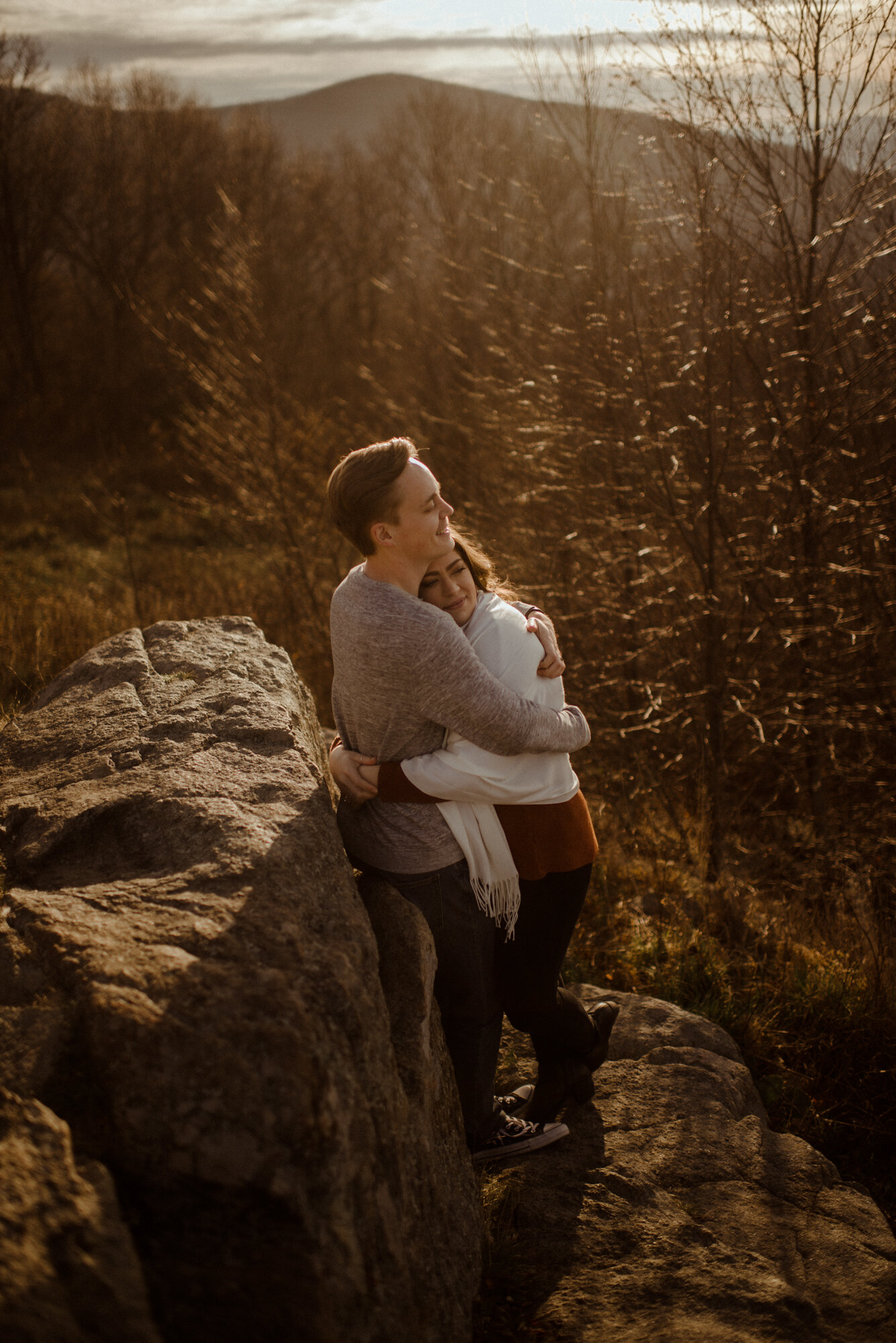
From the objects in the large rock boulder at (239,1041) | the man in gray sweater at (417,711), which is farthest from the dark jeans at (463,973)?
the large rock boulder at (239,1041)

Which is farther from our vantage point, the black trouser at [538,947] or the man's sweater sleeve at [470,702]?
the black trouser at [538,947]

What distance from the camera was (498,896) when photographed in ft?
8.11

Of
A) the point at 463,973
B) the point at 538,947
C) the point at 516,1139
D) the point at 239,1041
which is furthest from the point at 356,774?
the point at 516,1139

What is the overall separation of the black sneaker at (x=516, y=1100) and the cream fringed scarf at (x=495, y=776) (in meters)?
0.76

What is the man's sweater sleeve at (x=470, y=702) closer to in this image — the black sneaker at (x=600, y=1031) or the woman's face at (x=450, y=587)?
the woman's face at (x=450, y=587)

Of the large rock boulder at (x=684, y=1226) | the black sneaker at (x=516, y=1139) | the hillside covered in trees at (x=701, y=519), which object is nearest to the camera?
the large rock boulder at (x=684, y=1226)

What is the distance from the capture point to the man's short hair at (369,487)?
2.38 m

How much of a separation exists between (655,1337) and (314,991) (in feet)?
4.03

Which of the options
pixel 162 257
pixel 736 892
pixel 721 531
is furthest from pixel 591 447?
pixel 162 257

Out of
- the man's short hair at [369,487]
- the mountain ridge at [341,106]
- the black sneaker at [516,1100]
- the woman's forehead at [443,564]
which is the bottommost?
the black sneaker at [516,1100]

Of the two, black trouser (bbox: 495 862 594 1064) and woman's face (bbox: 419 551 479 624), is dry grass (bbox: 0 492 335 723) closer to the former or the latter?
woman's face (bbox: 419 551 479 624)

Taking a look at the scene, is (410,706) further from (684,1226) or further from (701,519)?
(701,519)

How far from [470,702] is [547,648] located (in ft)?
1.50

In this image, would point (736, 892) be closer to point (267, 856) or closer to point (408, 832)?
point (408, 832)
